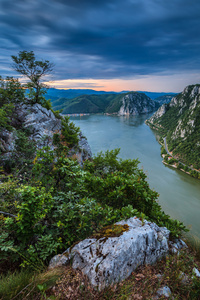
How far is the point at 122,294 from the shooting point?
210cm

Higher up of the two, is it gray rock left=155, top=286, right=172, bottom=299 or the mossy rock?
the mossy rock

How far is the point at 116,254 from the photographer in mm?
2727

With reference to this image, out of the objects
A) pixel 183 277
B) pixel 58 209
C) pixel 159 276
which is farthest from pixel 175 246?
pixel 58 209

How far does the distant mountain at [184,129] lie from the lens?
2653 inches

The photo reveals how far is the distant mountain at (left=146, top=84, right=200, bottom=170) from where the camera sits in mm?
67375

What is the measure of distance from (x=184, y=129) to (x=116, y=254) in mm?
103498

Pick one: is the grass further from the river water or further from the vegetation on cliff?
the river water

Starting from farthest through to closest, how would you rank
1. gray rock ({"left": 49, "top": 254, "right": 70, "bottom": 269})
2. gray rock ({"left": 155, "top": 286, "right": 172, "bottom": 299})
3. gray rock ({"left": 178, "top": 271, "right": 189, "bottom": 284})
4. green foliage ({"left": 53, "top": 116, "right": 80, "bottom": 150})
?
1. green foliage ({"left": 53, "top": 116, "right": 80, "bottom": 150})
2. gray rock ({"left": 49, "top": 254, "right": 70, "bottom": 269})
3. gray rock ({"left": 178, "top": 271, "right": 189, "bottom": 284})
4. gray rock ({"left": 155, "top": 286, "right": 172, "bottom": 299})

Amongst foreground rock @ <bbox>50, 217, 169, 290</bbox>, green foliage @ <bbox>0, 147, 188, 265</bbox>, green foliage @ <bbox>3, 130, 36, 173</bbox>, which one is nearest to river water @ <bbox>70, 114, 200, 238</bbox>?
green foliage @ <bbox>0, 147, 188, 265</bbox>

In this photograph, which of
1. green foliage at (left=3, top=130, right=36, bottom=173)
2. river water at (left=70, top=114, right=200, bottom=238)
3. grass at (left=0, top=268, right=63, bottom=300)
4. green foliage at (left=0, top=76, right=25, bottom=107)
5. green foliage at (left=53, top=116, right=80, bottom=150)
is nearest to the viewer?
grass at (left=0, top=268, right=63, bottom=300)

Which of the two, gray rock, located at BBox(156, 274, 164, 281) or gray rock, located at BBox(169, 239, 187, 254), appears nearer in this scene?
gray rock, located at BBox(156, 274, 164, 281)

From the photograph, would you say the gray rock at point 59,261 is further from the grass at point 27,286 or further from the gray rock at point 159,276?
the gray rock at point 159,276

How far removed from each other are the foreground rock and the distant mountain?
65.2 m

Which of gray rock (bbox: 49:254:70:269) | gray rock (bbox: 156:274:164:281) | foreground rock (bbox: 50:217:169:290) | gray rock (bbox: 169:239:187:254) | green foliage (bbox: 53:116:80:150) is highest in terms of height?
green foliage (bbox: 53:116:80:150)
